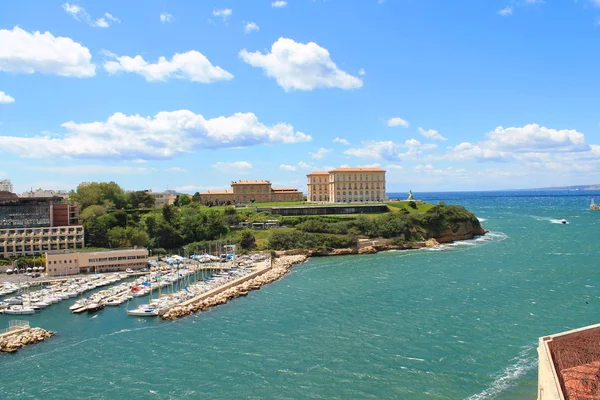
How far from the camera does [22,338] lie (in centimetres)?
2636

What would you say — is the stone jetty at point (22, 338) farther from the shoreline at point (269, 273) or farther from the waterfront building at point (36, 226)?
the waterfront building at point (36, 226)

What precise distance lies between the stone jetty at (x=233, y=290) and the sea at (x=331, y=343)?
0.87 meters

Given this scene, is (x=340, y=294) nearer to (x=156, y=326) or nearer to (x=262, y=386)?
(x=156, y=326)

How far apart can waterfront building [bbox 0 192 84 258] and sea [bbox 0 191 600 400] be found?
2009 centimetres

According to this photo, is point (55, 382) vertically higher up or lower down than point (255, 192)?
lower down

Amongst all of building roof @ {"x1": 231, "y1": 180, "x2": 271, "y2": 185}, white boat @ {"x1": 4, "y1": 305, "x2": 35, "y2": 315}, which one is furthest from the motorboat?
building roof @ {"x1": 231, "y1": 180, "x2": 271, "y2": 185}

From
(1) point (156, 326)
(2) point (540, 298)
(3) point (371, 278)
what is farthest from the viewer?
(3) point (371, 278)

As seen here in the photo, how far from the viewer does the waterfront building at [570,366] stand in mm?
14438

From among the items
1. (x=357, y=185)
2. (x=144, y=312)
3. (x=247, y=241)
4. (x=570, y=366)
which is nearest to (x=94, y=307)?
(x=144, y=312)

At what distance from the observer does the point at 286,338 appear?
2580cm

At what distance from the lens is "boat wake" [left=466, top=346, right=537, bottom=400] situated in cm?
1877

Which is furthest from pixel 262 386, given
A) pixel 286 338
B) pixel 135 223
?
pixel 135 223

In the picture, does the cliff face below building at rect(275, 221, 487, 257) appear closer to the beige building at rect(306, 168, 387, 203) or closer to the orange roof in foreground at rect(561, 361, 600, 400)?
the beige building at rect(306, 168, 387, 203)

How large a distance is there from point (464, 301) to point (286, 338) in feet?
42.7
